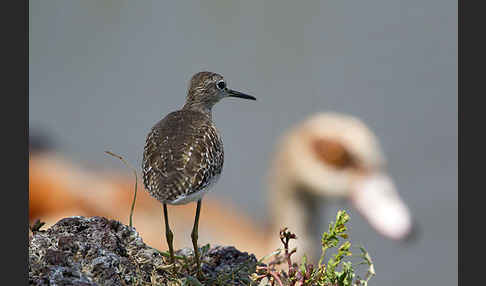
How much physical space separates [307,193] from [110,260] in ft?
12.0

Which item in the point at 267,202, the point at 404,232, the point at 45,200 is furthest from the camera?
the point at 45,200

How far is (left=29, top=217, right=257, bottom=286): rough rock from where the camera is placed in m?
1.72

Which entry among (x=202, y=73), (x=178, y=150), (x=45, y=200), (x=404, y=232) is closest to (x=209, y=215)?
(x=45, y=200)

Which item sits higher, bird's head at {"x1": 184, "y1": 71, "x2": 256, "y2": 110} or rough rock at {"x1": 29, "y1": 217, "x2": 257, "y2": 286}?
bird's head at {"x1": 184, "y1": 71, "x2": 256, "y2": 110}

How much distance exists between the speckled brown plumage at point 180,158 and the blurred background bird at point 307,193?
2.59 m

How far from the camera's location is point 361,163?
5.15 m

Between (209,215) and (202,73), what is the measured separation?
4.80 metres

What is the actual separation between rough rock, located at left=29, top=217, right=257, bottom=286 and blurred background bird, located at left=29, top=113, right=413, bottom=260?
8.27ft

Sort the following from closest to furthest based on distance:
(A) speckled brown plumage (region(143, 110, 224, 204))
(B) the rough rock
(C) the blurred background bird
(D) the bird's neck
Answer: (B) the rough rock → (A) speckled brown plumage (region(143, 110, 224, 204)) → (D) the bird's neck → (C) the blurred background bird

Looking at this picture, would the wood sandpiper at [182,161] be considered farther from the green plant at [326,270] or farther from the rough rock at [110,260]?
the green plant at [326,270]

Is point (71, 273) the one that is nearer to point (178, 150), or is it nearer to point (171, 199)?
point (171, 199)

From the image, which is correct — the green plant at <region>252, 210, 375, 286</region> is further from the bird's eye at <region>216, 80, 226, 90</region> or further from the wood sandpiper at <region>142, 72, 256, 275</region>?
the bird's eye at <region>216, 80, 226, 90</region>

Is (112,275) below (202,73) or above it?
below

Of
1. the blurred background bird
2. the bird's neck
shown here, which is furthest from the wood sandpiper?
the blurred background bird
